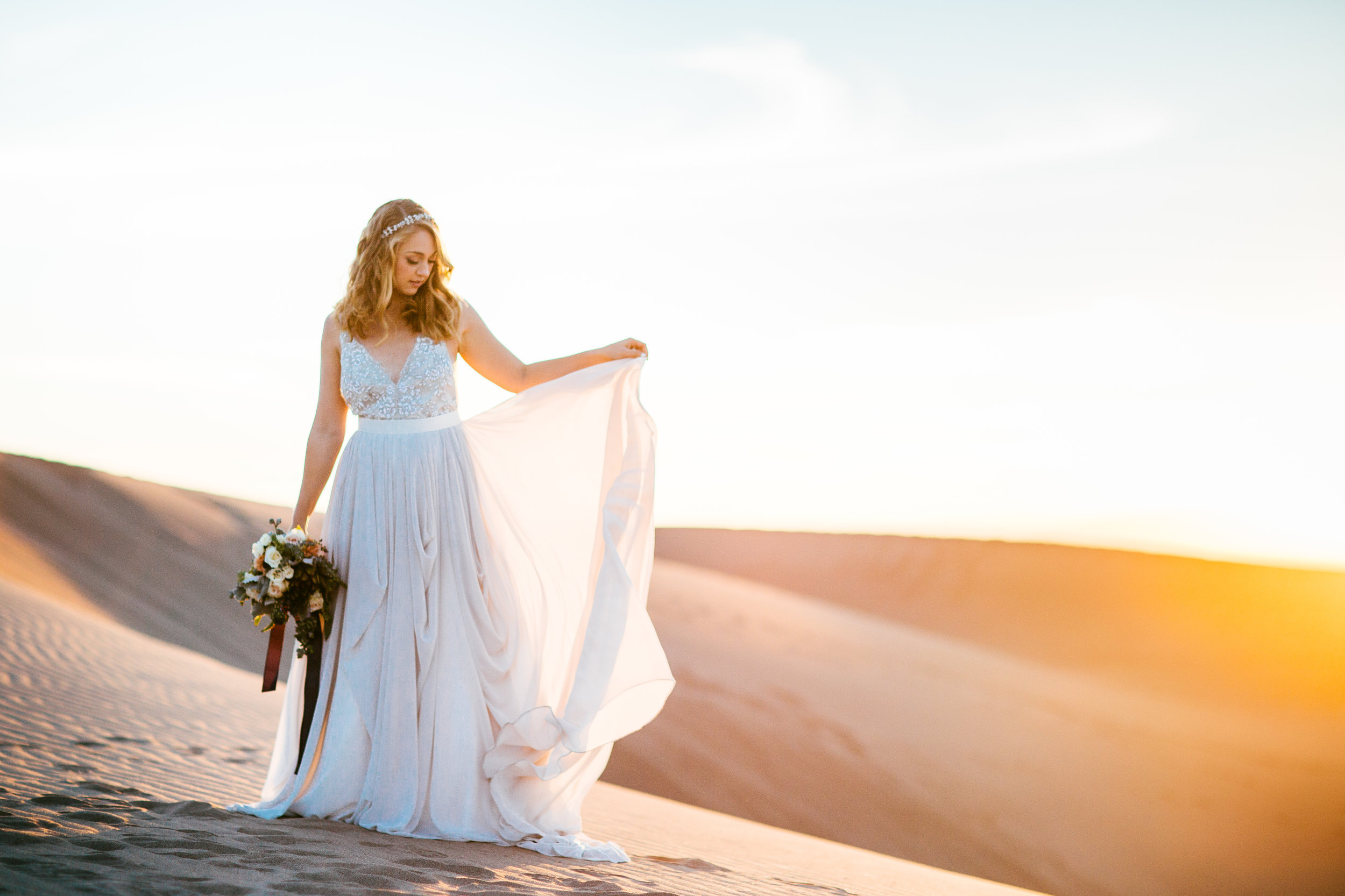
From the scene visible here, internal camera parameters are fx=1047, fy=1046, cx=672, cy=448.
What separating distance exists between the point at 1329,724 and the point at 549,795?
20.1 m

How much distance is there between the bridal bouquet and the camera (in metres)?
4.20

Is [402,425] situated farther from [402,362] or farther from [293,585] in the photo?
[293,585]

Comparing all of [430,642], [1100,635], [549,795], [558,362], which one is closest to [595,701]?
[549,795]

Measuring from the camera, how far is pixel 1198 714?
18.3 m

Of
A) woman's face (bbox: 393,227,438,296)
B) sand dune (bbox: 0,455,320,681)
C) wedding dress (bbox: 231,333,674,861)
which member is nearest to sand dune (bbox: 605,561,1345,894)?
wedding dress (bbox: 231,333,674,861)

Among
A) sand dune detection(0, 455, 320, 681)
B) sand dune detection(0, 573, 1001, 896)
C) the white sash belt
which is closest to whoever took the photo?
sand dune detection(0, 573, 1001, 896)

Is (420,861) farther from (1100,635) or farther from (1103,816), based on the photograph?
(1100,635)

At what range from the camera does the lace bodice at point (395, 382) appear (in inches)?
176

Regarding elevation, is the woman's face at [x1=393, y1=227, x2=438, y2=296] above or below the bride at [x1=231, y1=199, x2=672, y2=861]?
above

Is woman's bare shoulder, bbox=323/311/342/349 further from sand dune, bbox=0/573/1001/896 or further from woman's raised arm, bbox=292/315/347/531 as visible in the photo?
sand dune, bbox=0/573/1001/896

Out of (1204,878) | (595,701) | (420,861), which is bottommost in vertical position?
(1204,878)

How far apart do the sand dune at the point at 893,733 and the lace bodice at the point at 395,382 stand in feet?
7.05

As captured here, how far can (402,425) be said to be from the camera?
4.58 metres

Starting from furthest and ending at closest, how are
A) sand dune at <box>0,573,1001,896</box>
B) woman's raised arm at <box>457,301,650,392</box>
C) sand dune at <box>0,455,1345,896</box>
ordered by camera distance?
sand dune at <box>0,455,1345,896</box> < woman's raised arm at <box>457,301,650,392</box> < sand dune at <box>0,573,1001,896</box>
